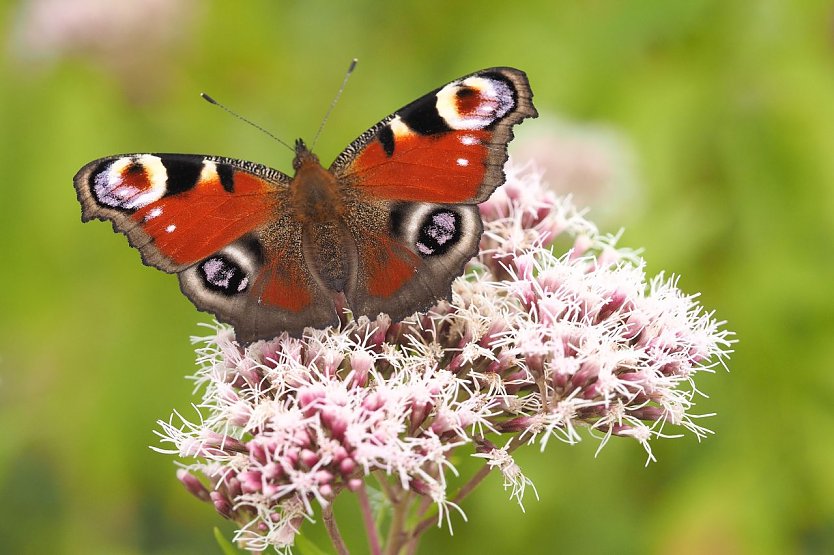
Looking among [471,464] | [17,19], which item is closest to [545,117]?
[471,464]

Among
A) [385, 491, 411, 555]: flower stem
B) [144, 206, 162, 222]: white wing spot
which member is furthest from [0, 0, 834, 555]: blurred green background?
[144, 206, 162, 222]: white wing spot

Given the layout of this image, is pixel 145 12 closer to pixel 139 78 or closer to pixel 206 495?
pixel 139 78

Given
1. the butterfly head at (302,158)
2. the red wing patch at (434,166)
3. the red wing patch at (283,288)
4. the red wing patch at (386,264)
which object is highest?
the red wing patch at (434,166)

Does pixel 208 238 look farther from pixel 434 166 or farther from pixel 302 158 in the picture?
pixel 434 166

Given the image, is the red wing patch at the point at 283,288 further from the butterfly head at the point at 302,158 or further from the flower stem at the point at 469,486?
the flower stem at the point at 469,486

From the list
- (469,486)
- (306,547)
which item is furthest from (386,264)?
(306,547)

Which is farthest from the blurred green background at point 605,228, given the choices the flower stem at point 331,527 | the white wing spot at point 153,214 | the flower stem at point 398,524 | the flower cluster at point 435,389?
the white wing spot at point 153,214

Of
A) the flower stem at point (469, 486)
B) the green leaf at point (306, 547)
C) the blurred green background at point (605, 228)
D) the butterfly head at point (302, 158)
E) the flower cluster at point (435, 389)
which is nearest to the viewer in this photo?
the flower cluster at point (435, 389)

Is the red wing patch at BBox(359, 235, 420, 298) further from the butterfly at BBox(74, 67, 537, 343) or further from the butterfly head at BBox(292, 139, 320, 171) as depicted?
the butterfly head at BBox(292, 139, 320, 171)
